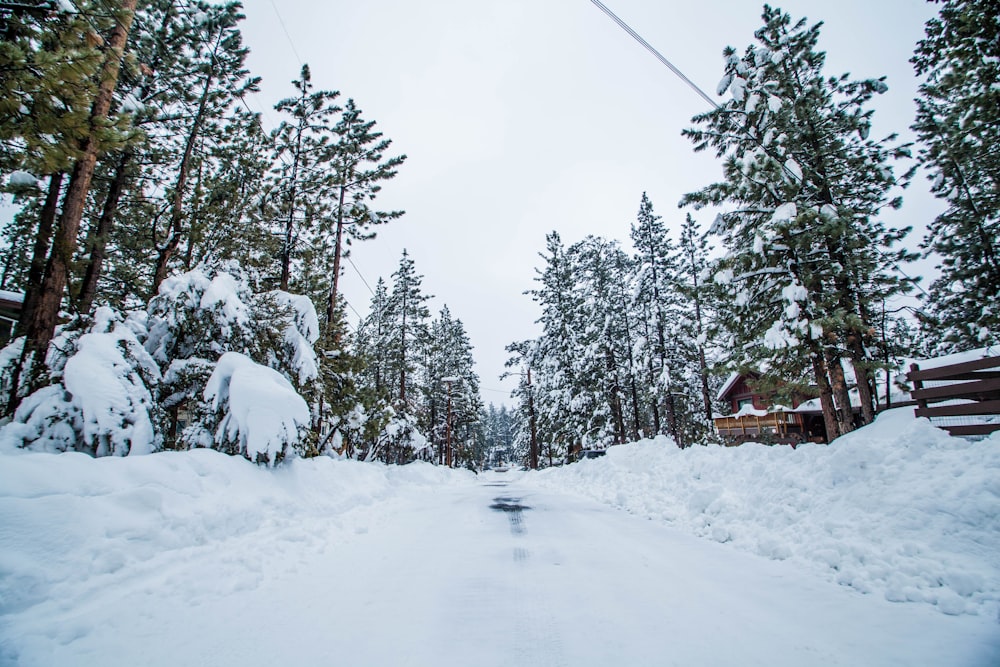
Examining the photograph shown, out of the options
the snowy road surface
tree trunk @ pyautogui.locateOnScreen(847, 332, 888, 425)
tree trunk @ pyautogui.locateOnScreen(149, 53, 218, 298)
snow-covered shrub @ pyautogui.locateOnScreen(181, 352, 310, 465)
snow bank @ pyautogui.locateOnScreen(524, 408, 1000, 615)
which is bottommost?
the snowy road surface

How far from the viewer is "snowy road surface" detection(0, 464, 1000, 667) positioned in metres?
2.60

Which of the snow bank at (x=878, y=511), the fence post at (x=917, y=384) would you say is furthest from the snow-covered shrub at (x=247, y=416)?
the fence post at (x=917, y=384)

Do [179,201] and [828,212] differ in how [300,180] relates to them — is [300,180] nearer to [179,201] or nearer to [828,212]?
[179,201]

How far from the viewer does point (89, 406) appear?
19.8 ft

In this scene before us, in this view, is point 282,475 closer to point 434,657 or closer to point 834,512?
point 434,657

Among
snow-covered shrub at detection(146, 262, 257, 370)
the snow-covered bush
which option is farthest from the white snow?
snow-covered shrub at detection(146, 262, 257, 370)

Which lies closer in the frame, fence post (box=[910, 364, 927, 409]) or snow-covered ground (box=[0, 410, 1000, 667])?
snow-covered ground (box=[0, 410, 1000, 667])

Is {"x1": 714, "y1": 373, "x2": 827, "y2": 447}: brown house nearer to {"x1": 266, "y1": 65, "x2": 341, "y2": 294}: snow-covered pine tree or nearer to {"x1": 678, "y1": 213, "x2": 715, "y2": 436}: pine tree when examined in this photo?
{"x1": 678, "y1": 213, "x2": 715, "y2": 436}: pine tree

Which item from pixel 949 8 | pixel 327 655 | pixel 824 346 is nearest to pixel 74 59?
pixel 327 655

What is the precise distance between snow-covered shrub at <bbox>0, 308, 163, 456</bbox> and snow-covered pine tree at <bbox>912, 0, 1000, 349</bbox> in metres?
20.4

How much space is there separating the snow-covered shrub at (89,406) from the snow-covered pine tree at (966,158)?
2039 cm

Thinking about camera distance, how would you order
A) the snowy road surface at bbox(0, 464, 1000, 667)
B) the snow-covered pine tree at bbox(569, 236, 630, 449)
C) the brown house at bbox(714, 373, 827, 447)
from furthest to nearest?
the snow-covered pine tree at bbox(569, 236, 630, 449)
the brown house at bbox(714, 373, 827, 447)
the snowy road surface at bbox(0, 464, 1000, 667)

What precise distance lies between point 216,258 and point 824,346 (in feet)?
56.0

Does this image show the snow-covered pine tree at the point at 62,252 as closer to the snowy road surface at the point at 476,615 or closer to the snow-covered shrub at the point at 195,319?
the snow-covered shrub at the point at 195,319
